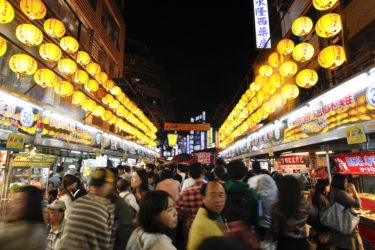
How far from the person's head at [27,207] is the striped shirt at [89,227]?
0.36m

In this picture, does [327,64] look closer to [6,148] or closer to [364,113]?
[364,113]

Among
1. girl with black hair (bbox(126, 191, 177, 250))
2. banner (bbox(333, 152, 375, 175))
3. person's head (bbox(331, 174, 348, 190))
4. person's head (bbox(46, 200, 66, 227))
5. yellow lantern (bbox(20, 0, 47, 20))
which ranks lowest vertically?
person's head (bbox(46, 200, 66, 227))

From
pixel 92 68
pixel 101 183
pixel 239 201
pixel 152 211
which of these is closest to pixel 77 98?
pixel 92 68

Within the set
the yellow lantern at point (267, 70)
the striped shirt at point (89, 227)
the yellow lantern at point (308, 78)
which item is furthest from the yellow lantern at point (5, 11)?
the yellow lantern at point (267, 70)

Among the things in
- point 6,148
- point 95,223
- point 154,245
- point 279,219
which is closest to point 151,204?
point 154,245

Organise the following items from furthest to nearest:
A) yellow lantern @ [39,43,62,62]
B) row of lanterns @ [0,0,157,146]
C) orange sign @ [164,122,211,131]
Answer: orange sign @ [164,122,211,131] → yellow lantern @ [39,43,62,62] → row of lanterns @ [0,0,157,146]

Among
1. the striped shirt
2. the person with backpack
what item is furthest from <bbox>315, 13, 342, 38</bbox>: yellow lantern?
the striped shirt

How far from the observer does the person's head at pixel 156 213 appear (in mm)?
2469

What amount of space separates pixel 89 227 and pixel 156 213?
1.03m

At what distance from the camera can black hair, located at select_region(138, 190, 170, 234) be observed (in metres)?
2.46

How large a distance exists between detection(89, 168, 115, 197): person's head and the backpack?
1.97 m

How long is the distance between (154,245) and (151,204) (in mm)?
400

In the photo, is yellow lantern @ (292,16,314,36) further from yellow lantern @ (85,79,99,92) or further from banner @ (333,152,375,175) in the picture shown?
yellow lantern @ (85,79,99,92)

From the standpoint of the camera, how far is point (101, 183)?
11.6 ft
